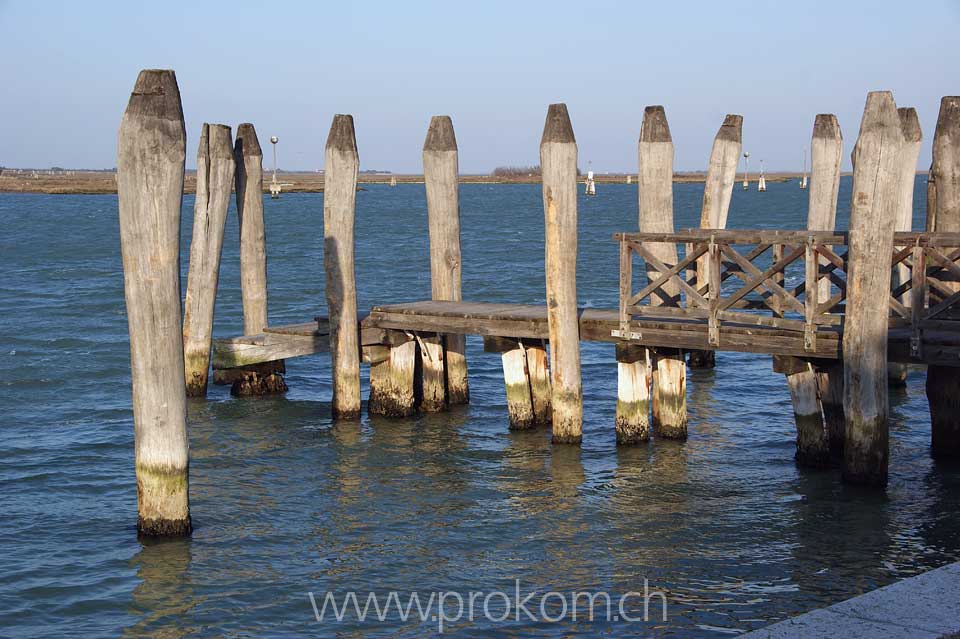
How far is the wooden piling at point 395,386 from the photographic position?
1355cm

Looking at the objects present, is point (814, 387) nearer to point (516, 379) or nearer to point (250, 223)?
point (516, 379)

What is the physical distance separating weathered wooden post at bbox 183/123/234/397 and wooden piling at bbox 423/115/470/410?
2.56 meters

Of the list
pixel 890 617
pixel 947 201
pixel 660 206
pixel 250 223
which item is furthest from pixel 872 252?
pixel 250 223

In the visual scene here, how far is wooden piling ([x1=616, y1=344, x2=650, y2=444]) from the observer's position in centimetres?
1160

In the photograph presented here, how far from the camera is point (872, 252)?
9.59 metres

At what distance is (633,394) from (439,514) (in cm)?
267

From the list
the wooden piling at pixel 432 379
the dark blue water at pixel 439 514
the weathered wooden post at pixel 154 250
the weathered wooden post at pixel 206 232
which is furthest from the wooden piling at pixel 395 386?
the weathered wooden post at pixel 154 250

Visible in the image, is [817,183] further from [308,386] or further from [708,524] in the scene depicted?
[308,386]

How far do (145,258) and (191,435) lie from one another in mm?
Result: 5363

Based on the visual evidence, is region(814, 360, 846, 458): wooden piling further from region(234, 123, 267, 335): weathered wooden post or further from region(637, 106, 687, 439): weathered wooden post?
Answer: region(234, 123, 267, 335): weathered wooden post

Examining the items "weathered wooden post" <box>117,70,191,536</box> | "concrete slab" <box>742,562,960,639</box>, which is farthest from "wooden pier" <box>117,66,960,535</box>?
"concrete slab" <box>742,562,960,639</box>

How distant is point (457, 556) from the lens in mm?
9102

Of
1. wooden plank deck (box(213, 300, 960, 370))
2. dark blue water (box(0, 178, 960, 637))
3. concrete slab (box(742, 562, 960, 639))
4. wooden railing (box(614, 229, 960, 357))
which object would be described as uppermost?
wooden railing (box(614, 229, 960, 357))

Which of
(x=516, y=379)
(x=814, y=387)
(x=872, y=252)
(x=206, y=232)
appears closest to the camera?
(x=872, y=252)
